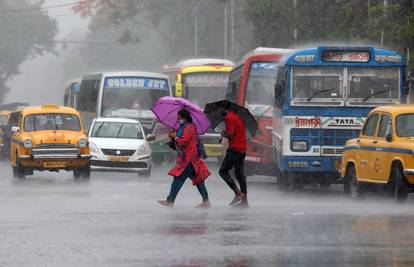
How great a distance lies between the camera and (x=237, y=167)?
22.4m

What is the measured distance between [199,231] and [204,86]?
97.3 feet

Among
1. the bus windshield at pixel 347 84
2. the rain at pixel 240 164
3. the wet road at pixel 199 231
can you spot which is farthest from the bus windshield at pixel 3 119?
the bus windshield at pixel 347 84

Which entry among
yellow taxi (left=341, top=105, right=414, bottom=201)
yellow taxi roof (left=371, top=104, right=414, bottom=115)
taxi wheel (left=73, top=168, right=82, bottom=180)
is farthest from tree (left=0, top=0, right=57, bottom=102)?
yellow taxi roof (left=371, top=104, right=414, bottom=115)

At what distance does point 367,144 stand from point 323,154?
3.16 m

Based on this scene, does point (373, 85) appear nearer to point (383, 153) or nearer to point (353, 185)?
point (353, 185)

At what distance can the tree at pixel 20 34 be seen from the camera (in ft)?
361

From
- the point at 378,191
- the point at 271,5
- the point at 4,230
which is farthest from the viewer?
the point at 271,5

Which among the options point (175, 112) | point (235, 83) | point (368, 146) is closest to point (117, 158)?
point (235, 83)

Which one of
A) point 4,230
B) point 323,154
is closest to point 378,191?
point 323,154

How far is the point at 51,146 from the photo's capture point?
32.0 meters

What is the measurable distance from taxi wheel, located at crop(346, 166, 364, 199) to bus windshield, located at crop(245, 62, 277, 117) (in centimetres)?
696

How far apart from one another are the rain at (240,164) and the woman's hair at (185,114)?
23 mm

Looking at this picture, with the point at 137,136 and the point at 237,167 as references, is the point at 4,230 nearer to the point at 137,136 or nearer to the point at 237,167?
the point at 237,167

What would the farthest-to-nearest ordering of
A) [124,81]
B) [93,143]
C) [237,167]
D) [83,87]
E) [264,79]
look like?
[83,87] → [124,81] → [93,143] → [264,79] → [237,167]
